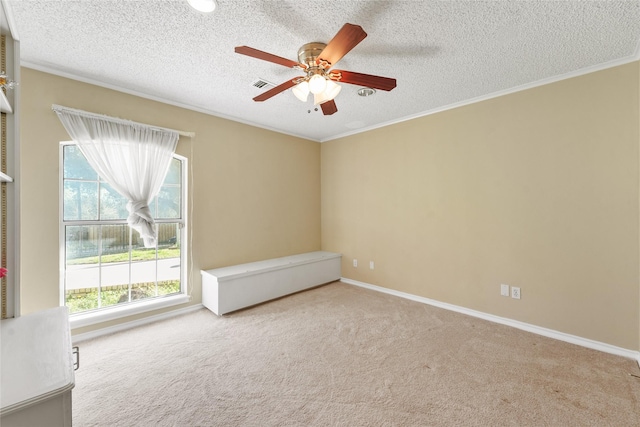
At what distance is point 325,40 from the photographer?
6.44 feet

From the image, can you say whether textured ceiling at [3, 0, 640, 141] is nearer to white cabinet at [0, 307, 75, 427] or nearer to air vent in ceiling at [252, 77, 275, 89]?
air vent in ceiling at [252, 77, 275, 89]

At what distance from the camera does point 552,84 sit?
254cm

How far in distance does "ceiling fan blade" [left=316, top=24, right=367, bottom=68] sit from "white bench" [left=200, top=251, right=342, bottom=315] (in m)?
2.46

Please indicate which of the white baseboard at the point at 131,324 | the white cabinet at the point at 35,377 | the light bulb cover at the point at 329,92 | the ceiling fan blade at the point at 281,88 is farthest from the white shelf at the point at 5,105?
the white baseboard at the point at 131,324

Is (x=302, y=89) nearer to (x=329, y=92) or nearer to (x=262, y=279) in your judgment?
(x=329, y=92)

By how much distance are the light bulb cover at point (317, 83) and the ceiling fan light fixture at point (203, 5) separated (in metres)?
0.71

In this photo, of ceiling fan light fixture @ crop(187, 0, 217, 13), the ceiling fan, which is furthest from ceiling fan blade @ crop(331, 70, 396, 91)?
ceiling fan light fixture @ crop(187, 0, 217, 13)

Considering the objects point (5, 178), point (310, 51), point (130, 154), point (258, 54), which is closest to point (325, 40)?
point (310, 51)

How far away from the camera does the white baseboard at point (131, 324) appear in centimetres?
251

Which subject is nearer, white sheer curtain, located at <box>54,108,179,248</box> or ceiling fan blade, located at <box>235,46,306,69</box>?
ceiling fan blade, located at <box>235,46,306,69</box>

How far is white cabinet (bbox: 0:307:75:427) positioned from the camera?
32.8 inches

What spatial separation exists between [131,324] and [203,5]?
2.96 meters

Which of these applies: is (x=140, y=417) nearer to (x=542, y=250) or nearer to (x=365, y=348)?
(x=365, y=348)

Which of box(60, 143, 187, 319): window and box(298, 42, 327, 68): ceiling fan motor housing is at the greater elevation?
box(298, 42, 327, 68): ceiling fan motor housing
